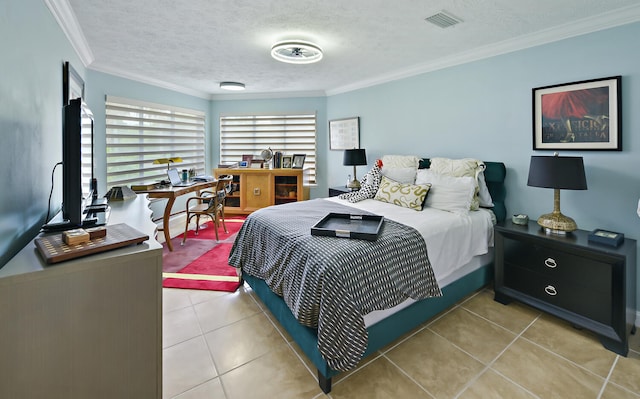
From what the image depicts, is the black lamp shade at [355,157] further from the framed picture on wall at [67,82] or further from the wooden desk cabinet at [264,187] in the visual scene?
the framed picture on wall at [67,82]

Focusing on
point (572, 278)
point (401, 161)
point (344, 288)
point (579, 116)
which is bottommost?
point (572, 278)

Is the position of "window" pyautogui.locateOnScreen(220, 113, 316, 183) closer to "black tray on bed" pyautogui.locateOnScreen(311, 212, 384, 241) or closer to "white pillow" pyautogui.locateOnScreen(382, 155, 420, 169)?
"white pillow" pyautogui.locateOnScreen(382, 155, 420, 169)

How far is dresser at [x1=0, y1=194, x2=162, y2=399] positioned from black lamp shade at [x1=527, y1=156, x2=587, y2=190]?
2685 mm

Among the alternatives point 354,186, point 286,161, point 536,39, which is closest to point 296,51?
point 354,186

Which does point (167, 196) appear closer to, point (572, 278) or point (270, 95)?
point (270, 95)

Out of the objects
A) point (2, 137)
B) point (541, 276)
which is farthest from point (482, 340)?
point (2, 137)

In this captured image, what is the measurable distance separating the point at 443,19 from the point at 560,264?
2.15 m

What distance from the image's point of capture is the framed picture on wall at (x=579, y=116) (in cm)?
238

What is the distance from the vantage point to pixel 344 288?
165 centimetres

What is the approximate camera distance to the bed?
5.34 feet

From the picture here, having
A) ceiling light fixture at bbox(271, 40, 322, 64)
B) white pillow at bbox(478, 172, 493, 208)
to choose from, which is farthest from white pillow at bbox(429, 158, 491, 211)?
ceiling light fixture at bbox(271, 40, 322, 64)

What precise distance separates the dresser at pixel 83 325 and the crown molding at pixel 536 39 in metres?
3.51

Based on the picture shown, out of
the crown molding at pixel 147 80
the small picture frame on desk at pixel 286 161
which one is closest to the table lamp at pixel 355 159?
the small picture frame on desk at pixel 286 161

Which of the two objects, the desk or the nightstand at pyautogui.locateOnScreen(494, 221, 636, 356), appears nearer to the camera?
the nightstand at pyautogui.locateOnScreen(494, 221, 636, 356)
